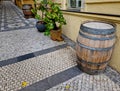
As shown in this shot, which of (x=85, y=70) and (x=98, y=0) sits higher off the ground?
(x=98, y=0)

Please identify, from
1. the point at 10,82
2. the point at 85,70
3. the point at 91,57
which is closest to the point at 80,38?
the point at 91,57

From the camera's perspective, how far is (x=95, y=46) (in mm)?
1757

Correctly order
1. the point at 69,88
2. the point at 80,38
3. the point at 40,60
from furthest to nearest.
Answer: the point at 40,60, the point at 80,38, the point at 69,88

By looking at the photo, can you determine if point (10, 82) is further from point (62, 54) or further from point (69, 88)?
point (62, 54)

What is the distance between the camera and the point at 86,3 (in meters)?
2.58

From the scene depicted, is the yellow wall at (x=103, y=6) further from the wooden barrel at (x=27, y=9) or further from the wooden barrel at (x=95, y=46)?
the wooden barrel at (x=27, y=9)

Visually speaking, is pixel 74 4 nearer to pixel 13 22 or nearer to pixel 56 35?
pixel 56 35

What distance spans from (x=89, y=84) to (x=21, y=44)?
2.07 metres

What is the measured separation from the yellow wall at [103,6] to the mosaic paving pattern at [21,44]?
1.14 m

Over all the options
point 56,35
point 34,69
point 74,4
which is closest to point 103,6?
point 74,4

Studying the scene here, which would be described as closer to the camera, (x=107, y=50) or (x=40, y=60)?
(x=107, y=50)

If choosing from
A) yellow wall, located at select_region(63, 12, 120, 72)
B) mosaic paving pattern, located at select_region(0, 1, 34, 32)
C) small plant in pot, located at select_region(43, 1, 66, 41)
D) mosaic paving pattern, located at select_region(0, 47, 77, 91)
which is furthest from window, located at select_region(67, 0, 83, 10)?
mosaic paving pattern, located at select_region(0, 1, 34, 32)

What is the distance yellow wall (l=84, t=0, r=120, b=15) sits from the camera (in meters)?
1.97

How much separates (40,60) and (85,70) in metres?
0.89
